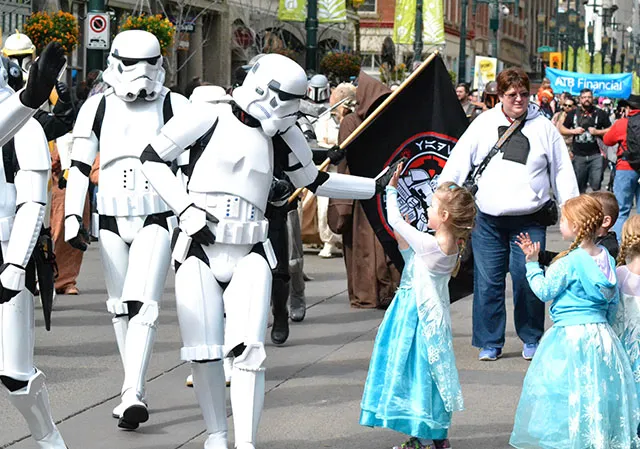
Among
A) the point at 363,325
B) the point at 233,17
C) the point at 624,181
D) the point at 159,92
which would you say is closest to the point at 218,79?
the point at 233,17

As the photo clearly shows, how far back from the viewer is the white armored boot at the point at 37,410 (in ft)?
17.3

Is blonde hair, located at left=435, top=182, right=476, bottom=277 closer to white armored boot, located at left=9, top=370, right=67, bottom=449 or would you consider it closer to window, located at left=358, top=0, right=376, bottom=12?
white armored boot, located at left=9, top=370, right=67, bottom=449

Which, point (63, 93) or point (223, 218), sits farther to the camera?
point (63, 93)

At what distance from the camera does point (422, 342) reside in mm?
6055

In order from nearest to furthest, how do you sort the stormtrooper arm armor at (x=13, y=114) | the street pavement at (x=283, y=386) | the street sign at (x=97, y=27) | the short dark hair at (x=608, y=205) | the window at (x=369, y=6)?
1. the stormtrooper arm armor at (x=13, y=114)
2. the street pavement at (x=283, y=386)
3. the short dark hair at (x=608, y=205)
4. the street sign at (x=97, y=27)
5. the window at (x=369, y=6)

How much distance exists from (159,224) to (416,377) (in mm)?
1542

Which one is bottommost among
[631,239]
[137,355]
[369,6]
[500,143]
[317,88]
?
[137,355]

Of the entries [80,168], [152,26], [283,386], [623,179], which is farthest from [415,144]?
[152,26]

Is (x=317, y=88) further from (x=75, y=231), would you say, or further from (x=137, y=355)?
(x=137, y=355)

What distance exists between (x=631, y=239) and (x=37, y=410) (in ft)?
8.83

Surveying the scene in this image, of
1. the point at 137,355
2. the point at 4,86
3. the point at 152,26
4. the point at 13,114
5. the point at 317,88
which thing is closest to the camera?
the point at 13,114

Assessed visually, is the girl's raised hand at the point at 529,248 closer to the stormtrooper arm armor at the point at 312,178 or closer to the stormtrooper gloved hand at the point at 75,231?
the stormtrooper arm armor at the point at 312,178

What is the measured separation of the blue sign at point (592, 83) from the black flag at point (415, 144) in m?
32.0

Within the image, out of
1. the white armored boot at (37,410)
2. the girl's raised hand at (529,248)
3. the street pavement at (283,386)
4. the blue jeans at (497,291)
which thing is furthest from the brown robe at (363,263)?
the white armored boot at (37,410)
